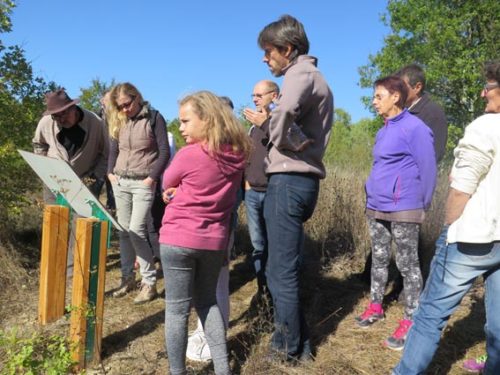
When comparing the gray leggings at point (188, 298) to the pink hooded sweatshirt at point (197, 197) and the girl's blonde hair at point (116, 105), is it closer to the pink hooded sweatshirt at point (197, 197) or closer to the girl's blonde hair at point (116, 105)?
the pink hooded sweatshirt at point (197, 197)

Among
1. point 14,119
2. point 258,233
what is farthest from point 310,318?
point 14,119

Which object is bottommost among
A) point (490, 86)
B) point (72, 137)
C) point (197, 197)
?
point (197, 197)

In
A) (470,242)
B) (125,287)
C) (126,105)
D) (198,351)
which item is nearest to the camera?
(470,242)

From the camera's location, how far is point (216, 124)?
2420 millimetres

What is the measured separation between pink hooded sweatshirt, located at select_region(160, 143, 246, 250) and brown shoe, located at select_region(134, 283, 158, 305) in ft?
5.92

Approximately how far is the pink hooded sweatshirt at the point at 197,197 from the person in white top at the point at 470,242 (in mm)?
1185

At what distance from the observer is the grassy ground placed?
3016 millimetres

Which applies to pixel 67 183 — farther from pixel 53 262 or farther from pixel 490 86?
pixel 490 86

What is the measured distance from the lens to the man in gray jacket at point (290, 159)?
260 cm

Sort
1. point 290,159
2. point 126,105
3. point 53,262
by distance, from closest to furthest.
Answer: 1. point 290,159
2. point 53,262
3. point 126,105

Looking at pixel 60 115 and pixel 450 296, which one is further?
pixel 60 115

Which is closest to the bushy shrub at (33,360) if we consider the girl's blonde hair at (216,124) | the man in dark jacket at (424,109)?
the girl's blonde hair at (216,124)

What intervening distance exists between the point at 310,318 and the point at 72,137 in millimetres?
2838

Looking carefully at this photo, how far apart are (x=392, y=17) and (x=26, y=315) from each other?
23.8 meters
